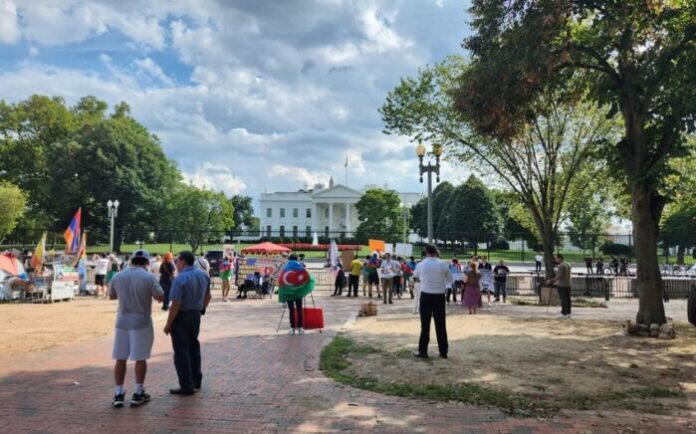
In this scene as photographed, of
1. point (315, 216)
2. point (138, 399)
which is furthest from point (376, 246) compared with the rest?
point (315, 216)

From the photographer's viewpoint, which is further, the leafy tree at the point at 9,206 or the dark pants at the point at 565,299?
the leafy tree at the point at 9,206

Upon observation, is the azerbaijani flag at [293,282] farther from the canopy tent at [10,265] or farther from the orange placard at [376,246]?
the canopy tent at [10,265]

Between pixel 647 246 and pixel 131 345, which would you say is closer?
pixel 131 345

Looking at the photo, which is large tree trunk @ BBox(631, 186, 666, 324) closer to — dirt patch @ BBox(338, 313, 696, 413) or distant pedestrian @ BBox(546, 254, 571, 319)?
dirt patch @ BBox(338, 313, 696, 413)

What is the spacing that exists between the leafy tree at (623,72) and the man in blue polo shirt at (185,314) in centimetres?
793

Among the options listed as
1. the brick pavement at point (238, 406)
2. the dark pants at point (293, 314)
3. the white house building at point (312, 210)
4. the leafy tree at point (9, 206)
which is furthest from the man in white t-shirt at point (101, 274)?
the white house building at point (312, 210)

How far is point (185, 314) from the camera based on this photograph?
6.27 m

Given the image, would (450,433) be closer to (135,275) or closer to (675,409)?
(675,409)

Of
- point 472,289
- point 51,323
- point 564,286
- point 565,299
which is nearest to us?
point 51,323

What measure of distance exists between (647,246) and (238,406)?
943 centimetres

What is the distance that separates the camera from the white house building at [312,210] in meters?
98.8

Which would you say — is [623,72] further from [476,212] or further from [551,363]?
[476,212]

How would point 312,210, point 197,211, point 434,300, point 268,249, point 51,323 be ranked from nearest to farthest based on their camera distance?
1. point 434,300
2. point 51,323
3. point 268,249
4. point 197,211
5. point 312,210

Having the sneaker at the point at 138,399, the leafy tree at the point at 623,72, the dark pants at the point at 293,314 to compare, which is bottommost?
the sneaker at the point at 138,399
